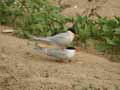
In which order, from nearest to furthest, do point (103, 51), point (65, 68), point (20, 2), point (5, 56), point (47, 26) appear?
point (65, 68) < point (5, 56) < point (103, 51) < point (47, 26) < point (20, 2)

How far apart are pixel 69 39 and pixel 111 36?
3.43ft

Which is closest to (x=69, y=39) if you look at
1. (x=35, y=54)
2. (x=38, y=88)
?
(x=35, y=54)

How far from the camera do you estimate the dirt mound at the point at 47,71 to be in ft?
21.1

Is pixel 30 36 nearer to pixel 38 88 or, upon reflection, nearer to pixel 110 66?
pixel 110 66

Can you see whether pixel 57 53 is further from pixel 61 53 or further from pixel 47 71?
pixel 47 71

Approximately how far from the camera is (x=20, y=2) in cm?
1006

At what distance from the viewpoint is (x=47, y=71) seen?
7.13 metres

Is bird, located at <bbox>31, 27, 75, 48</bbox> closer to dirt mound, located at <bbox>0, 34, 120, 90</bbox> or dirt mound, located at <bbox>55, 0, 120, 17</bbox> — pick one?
dirt mound, located at <bbox>0, 34, 120, 90</bbox>

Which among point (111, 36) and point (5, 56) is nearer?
point (5, 56)

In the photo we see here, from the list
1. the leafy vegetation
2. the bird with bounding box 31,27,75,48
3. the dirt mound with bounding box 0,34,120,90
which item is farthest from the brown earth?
the leafy vegetation

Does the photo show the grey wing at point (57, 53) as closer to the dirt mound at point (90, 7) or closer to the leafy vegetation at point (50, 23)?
the leafy vegetation at point (50, 23)

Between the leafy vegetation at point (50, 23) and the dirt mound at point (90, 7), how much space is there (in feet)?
1.79

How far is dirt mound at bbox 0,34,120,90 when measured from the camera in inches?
254

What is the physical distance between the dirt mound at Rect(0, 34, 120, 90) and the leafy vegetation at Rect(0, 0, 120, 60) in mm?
540
